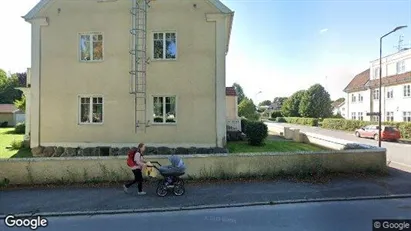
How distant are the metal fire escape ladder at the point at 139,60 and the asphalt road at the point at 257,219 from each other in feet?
26.8

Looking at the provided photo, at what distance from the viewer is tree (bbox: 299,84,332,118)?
59125mm

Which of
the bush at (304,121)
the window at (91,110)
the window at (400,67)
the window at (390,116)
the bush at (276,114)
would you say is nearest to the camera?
the window at (91,110)

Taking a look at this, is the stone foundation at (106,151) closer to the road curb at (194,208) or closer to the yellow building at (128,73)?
the yellow building at (128,73)

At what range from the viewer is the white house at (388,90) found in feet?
118

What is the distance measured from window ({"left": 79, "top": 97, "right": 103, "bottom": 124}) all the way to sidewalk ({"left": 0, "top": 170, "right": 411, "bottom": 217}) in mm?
6076

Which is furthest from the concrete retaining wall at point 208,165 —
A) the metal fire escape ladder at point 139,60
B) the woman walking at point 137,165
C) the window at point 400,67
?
the window at point 400,67

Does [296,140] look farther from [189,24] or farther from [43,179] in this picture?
[43,179]

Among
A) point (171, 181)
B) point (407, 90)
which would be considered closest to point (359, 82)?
point (407, 90)

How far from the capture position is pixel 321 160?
1195 centimetres

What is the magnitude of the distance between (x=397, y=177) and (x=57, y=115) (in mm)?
15656

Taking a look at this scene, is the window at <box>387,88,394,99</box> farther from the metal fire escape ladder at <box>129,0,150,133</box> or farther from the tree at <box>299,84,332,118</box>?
the metal fire escape ladder at <box>129,0,150,133</box>

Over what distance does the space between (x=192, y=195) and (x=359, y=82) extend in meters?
48.0

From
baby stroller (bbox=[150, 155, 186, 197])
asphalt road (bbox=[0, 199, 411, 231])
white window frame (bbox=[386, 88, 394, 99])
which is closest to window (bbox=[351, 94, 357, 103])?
white window frame (bbox=[386, 88, 394, 99])

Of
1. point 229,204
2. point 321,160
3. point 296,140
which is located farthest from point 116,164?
point 296,140
